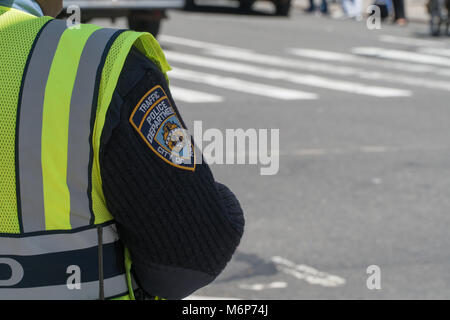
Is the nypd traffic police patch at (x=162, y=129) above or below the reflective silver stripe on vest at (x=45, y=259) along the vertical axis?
above

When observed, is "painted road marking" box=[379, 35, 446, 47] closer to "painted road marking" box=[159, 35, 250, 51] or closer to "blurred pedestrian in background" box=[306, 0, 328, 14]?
"painted road marking" box=[159, 35, 250, 51]

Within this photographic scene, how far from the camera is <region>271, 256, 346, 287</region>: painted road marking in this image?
480 cm

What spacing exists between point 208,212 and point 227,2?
21830 millimetres

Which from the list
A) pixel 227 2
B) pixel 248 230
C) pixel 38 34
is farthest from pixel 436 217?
pixel 227 2

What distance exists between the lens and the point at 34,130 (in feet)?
5.35

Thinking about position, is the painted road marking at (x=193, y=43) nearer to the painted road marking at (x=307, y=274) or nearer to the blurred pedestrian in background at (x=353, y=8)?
the blurred pedestrian in background at (x=353, y=8)

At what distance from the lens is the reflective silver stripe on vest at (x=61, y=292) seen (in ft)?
5.57

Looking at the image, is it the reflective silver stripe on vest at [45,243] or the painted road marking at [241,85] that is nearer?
the reflective silver stripe on vest at [45,243]

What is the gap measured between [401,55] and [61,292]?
14.0 metres

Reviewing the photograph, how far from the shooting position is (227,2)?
2317cm

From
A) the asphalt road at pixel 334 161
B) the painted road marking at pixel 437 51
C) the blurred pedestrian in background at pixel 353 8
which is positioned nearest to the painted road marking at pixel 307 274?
the asphalt road at pixel 334 161

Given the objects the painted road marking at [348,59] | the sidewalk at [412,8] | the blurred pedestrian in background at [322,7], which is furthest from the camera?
the blurred pedestrian in background at [322,7]

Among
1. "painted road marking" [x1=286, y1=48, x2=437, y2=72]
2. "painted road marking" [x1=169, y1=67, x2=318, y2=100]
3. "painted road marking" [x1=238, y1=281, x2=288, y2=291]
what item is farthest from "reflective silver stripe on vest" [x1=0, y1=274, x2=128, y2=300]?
"painted road marking" [x1=286, y1=48, x2=437, y2=72]
